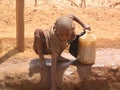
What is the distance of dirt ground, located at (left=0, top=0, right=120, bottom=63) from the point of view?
5.65 metres

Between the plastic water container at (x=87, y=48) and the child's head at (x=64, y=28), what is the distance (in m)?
0.19

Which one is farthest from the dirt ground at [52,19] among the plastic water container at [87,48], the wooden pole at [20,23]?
the plastic water container at [87,48]

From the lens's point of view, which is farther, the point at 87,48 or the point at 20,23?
the point at 20,23

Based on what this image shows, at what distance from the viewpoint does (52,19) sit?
6.91 m

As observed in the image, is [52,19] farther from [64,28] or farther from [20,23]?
[64,28]

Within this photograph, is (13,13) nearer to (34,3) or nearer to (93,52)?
(34,3)

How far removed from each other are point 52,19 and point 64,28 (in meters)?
2.82

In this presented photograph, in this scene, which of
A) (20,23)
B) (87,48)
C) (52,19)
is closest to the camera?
(87,48)

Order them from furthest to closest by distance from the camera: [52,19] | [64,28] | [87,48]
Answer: [52,19] → [87,48] → [64,28]

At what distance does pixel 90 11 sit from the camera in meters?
7.46

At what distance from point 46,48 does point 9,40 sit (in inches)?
55.7

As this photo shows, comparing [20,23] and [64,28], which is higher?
[64,28]

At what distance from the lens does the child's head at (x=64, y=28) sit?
162 inches

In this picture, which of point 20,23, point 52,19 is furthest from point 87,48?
point 52,19
